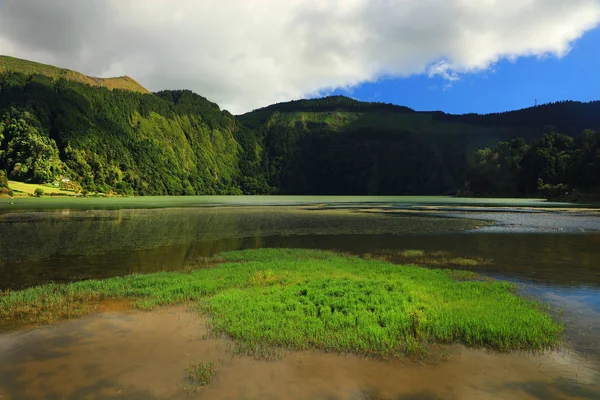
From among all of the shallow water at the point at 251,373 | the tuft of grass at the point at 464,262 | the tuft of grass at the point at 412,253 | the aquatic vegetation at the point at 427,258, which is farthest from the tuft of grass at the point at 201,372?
the tuft of grass at the point at 412,253

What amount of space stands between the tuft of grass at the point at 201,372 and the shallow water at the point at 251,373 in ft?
0.68

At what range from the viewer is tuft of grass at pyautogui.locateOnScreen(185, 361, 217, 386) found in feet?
33.5

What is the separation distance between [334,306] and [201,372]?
23.7 ft

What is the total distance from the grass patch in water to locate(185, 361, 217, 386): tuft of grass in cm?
164

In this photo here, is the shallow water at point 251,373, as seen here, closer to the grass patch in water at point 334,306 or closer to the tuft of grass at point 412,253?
the grass patch in water at point 334,306

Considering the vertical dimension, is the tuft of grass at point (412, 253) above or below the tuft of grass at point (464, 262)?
below

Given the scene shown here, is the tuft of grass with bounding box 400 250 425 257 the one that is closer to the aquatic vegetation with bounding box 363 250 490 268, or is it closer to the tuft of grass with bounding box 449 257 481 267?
the aquatic vegetation with bounding box 363 250 490 268

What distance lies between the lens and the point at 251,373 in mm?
10773

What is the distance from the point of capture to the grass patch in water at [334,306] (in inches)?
523

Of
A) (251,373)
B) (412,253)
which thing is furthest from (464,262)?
(251,373)

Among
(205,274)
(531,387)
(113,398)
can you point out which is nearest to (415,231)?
(205,274)

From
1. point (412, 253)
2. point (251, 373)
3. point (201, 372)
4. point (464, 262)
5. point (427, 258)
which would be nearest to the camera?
point (201, 372)

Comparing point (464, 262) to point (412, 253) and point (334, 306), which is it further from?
point (334, 306)

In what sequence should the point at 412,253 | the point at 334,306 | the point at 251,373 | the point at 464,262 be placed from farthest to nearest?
Answer: the point at 412,253 → the point at 464,262 → the point at 334,306 → the point at 251,373
